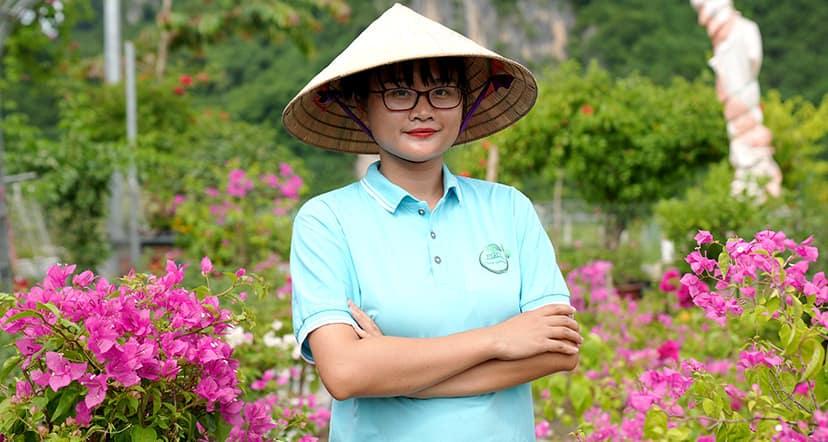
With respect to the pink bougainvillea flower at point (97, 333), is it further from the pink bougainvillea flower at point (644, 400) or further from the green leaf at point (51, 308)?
the pink bougainvillea flower at point (644, 400)

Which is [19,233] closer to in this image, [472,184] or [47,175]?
[47,175]

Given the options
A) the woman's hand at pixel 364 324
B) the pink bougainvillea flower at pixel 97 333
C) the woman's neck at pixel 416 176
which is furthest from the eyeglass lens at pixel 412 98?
the pink bougainvillea flower at pixel 97 333

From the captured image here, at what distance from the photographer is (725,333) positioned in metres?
5.73

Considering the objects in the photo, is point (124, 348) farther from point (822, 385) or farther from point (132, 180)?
point (132, 180)

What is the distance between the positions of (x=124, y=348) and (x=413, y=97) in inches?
27.4

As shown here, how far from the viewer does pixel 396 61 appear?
2057mm

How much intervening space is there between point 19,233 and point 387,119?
12617 mm

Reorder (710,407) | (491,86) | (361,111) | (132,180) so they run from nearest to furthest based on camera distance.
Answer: (710,407) → (361,111) → (491,86) → (132,180)

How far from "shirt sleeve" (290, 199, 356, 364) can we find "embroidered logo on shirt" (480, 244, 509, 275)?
25cm

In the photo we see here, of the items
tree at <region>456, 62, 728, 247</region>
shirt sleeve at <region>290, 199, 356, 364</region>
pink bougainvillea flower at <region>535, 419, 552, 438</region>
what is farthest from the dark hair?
tree at <region>456, 62, 728, 247</region>

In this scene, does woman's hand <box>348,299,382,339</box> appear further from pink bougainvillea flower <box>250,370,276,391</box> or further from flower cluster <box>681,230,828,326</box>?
pink bougainvillea flower <box>250,370,276,391</box>

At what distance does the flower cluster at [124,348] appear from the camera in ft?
6.39

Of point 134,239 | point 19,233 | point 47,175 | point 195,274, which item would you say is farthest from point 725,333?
point 19,233

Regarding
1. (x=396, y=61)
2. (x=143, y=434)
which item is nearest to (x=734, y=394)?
(x=396, y=61)
